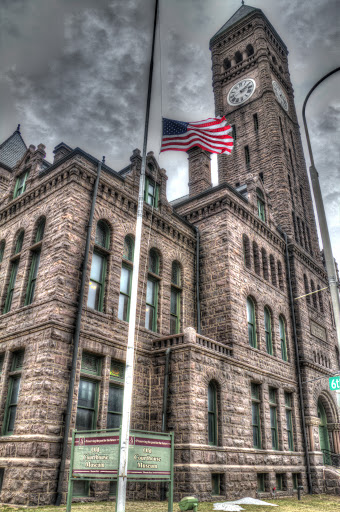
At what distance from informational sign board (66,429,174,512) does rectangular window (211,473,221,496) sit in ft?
19.7

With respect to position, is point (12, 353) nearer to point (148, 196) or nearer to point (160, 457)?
point (160, 457)

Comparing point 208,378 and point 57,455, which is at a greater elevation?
point 208,378

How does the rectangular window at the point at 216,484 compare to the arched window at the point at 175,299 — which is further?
the arched window at the point at 175,299

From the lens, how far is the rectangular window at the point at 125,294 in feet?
54.7

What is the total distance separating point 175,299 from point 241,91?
23.6m

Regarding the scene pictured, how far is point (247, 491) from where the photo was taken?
16.0 m

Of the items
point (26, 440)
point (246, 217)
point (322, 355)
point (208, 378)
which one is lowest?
point (26, 440)

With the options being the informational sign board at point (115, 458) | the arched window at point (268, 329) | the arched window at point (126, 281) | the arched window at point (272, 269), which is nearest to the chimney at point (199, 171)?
the arched window at point (272, 269)

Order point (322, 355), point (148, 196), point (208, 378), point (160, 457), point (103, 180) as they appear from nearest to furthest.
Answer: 1. point (160, 457)
2. point (208, 378)
3. point (103, 180)
4. point (148, 196)
5. point (322, 355)

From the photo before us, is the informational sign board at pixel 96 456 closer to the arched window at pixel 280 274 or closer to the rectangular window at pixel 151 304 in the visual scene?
the rectangular window at pixel 151 304

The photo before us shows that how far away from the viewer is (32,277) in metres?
16.2

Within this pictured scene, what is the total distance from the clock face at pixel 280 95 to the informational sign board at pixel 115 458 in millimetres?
31763

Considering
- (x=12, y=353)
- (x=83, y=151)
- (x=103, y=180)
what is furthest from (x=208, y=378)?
(x=83, y=151)

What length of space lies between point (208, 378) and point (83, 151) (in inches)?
375
